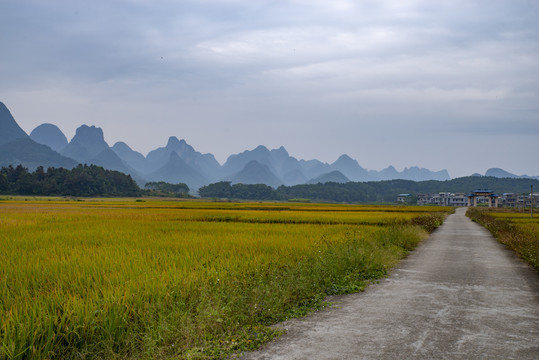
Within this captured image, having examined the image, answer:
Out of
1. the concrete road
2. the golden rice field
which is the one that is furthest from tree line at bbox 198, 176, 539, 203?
the concrete road

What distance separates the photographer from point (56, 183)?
10419 cm

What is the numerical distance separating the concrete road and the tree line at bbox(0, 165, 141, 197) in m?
110

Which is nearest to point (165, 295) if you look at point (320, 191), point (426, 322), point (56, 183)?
point (426, 322)

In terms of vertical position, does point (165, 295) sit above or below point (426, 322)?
above

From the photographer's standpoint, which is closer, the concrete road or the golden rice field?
the golden rice field

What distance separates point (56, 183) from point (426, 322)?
116 metres

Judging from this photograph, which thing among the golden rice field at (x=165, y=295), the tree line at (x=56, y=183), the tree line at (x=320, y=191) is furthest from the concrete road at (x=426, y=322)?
the tree line at (x=320, y=191)

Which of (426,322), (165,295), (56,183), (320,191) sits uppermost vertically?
(56,183)

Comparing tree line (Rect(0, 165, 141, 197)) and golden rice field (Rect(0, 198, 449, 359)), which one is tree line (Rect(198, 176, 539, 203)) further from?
golden rice field (Rect(0, 198, 449, 359))

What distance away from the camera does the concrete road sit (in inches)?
183

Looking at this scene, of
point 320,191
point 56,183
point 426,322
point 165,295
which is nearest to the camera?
point 165,295

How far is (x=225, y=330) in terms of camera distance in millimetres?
5363

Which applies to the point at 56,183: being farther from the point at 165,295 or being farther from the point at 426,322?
the point at 426,322

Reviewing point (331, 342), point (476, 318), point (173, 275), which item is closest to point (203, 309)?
point (173, 275)
